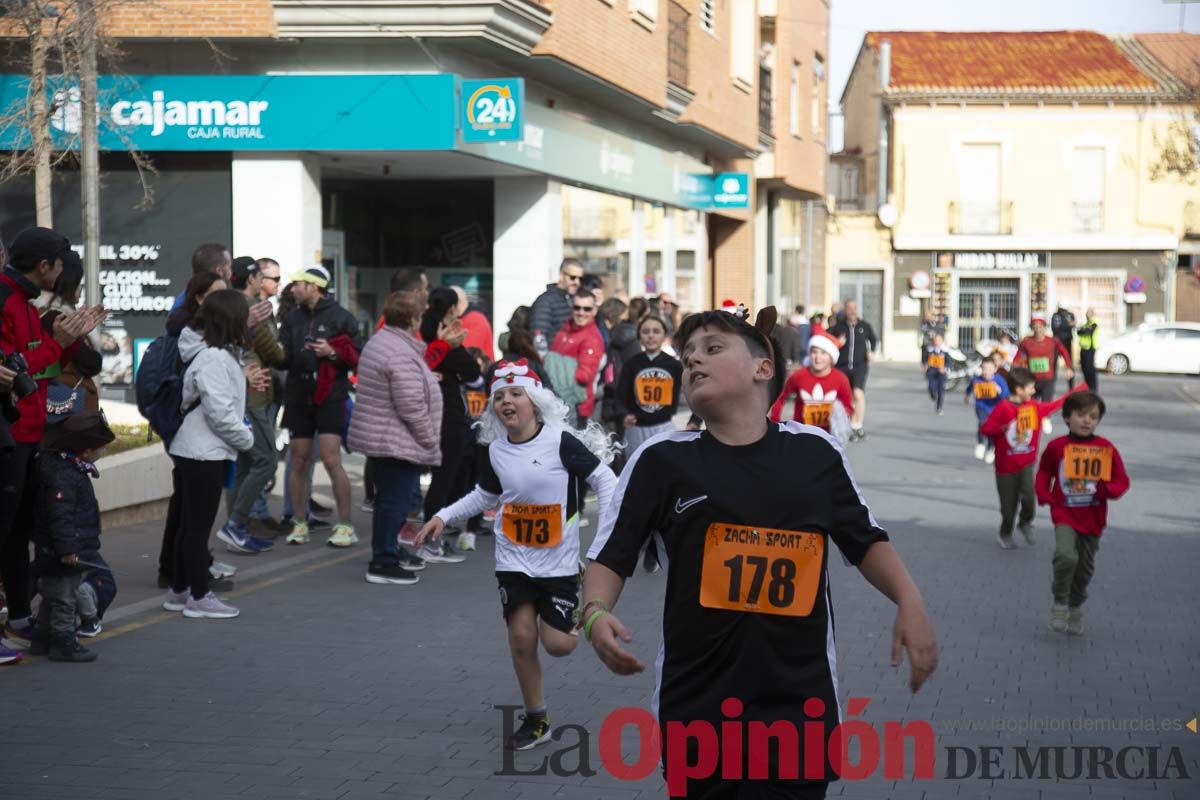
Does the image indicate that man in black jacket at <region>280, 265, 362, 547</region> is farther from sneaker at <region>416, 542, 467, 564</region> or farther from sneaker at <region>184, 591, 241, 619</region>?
sneaker at <region>184, 591, 241, 619</region>

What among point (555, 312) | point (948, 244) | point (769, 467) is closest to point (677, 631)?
point (769, 467)

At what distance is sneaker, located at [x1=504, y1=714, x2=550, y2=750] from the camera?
238 inches

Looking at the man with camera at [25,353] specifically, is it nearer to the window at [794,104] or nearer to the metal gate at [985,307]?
the window at [794,104]

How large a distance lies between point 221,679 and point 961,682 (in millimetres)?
3461

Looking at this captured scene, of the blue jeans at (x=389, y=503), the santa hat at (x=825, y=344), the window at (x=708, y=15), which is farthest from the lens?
the window at (x=708, y=15)

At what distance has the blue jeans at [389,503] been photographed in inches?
383

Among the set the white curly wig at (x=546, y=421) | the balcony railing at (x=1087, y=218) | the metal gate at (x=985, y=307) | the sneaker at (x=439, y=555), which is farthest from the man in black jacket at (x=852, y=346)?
the balcony railing at (x=1087, y=218)

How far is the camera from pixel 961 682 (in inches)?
285

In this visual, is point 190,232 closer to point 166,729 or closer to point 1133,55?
point 166,729

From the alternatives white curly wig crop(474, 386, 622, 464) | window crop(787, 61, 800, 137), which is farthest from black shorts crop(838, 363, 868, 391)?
white curly wig crop(474, 386, 622, 464)

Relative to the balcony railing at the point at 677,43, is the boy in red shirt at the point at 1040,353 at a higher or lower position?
lower

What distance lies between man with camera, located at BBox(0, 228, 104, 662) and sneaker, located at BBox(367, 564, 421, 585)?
253 centimetres

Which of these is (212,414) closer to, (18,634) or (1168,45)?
(18,634)

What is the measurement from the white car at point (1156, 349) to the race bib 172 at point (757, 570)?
4163cm
